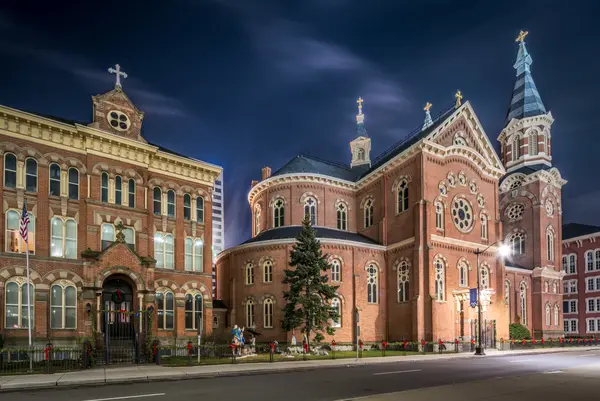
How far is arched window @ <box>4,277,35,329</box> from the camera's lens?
25.3 m

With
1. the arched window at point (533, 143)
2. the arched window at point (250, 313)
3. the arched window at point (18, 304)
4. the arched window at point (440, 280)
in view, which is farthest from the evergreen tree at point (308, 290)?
the arched window at point (533, 143)

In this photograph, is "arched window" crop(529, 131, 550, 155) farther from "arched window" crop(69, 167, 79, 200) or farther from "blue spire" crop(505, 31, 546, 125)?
"arched window" crop(69, 167, 79, 200)

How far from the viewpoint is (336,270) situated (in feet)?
137

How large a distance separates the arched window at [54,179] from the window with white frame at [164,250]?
666 cm

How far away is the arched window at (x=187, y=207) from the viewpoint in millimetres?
34125

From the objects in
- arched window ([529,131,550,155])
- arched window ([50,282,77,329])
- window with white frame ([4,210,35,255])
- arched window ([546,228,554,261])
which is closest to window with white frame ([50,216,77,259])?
window with white frame ([4,210,35,255])

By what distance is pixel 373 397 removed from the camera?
13.0 meters

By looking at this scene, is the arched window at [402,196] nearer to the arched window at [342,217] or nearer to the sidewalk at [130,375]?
the arched window at [342,217]

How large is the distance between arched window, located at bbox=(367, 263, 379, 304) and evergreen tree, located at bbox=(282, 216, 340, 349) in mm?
8455

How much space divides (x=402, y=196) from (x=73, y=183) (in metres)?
26.9

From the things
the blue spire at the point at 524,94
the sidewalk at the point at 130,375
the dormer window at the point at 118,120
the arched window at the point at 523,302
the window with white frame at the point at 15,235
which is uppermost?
the blue spire at the point at 524,94

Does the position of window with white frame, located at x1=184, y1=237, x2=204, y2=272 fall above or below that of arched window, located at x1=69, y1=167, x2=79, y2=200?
below

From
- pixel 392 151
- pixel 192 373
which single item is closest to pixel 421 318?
pixel 392 151

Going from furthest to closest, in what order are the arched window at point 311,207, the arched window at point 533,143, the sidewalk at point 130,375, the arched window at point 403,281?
the arched window at point 533,143, the arched window at point 311,207, the arched window at point 403,281, the sidewalk at point 130,375
